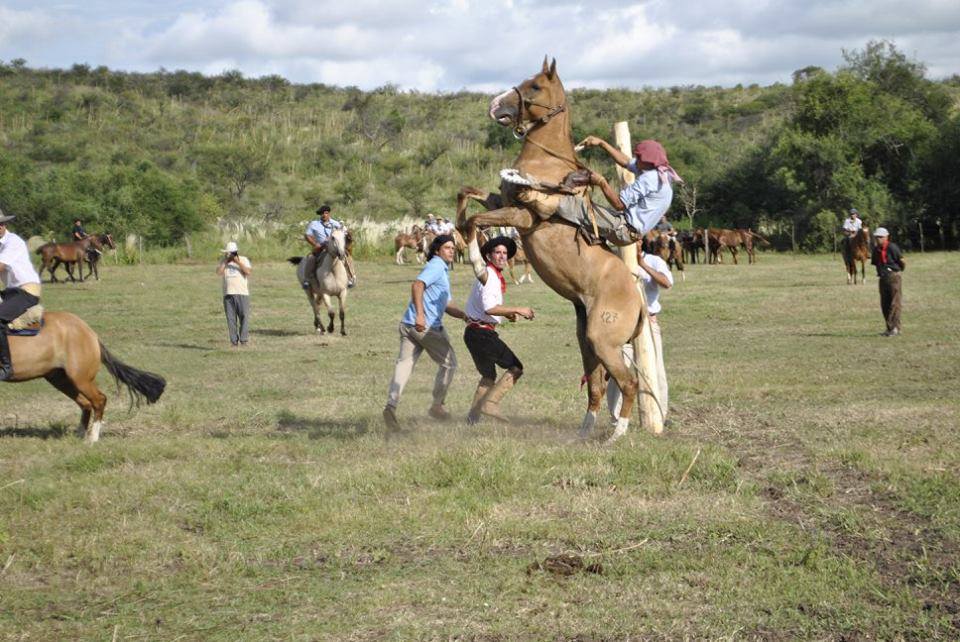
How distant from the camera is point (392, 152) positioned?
75125mm

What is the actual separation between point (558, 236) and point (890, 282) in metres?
11.9

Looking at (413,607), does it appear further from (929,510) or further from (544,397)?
(544,397)

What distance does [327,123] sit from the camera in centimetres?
8412

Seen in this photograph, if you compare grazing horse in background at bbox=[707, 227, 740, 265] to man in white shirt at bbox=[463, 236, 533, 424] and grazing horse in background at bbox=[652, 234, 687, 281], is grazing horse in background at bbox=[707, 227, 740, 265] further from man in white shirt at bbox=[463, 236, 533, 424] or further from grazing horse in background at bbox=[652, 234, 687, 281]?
man in white shirt at bbox=[463, 236, 533, 424]

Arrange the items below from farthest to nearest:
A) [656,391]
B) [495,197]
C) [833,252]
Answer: [833,252], [656,391], [495,197]

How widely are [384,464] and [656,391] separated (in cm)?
284

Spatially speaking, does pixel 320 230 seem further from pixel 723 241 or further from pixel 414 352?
pixel 723 241

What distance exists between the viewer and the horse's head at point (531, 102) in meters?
9.21

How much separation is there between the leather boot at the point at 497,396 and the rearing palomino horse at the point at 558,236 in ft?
3.88

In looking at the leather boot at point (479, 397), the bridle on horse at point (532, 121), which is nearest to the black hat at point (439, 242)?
the leather boot at point (479, 397)

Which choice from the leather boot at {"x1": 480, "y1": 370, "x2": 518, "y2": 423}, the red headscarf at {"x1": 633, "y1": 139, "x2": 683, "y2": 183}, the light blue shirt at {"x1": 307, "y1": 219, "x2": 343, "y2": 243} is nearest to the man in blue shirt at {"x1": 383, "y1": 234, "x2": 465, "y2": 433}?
the leather boot at {"x1": 480, "y1": 370, "x2": 518, "y2": 423}

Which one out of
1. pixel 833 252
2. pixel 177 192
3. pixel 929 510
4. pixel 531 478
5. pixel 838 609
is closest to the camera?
pixel 838 609

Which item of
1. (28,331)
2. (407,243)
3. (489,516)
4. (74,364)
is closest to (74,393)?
(74,364)

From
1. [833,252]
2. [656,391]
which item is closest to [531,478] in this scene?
[656,391]
